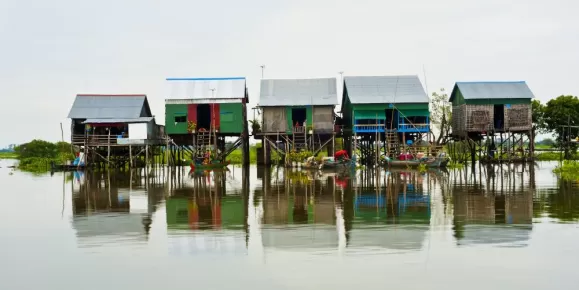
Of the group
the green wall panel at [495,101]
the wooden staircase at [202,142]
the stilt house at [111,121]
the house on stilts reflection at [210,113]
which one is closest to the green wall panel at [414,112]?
the green wall panel at [495,101]

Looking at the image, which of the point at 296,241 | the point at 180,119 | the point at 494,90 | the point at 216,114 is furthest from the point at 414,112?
the point at 296,241

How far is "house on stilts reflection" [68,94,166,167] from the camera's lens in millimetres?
34878

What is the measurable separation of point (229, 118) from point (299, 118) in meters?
4.47

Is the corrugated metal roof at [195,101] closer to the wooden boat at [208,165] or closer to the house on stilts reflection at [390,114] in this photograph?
the wooden boat at [208,165]

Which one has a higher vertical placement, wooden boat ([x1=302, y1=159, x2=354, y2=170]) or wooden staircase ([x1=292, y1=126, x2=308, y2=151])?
wooden staircase ([x1=292, y1=126, x2=308, y2=151])

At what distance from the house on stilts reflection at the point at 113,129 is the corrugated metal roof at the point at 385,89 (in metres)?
12.6

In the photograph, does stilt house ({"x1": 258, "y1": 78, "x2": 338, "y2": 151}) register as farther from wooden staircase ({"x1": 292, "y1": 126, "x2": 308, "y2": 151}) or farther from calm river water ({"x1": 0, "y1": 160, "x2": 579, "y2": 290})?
calm river water ({"x1": 0, "y1": 160, "x2": 579, "y2": 290})

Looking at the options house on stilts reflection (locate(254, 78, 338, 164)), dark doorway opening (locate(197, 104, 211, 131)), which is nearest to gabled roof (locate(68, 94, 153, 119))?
dark doorway opening (locate(197, 104, 211, 131))

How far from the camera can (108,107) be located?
122 feet

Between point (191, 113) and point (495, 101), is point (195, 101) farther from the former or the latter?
point (495, 101)

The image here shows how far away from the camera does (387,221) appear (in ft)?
37.3

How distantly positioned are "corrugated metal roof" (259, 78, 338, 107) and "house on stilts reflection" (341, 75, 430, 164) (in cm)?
126

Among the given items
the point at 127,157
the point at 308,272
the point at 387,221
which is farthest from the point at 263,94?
the point at 308,272

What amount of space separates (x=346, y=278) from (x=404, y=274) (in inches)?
30.0
